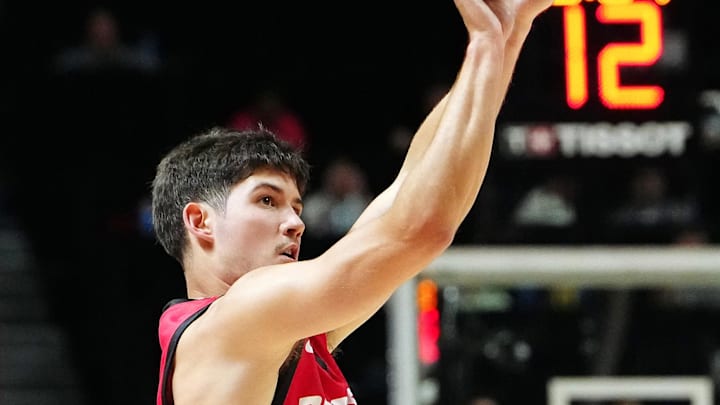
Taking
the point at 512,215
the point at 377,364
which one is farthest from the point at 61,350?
the point at 512,215

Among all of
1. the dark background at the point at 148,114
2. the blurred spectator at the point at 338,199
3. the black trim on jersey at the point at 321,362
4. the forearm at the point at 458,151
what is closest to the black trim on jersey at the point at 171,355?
the black trim on jersey at the point at 321,362

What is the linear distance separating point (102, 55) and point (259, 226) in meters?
7.43

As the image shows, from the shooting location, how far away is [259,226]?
2922 millimetres

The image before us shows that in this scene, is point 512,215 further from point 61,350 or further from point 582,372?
point 61,350

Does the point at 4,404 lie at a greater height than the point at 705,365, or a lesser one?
greater

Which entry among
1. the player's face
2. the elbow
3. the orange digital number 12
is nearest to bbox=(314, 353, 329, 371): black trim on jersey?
→ the player's face

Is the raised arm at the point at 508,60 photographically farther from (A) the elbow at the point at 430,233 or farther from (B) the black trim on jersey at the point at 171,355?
(B) the black trim on jersey at the point at 171,355

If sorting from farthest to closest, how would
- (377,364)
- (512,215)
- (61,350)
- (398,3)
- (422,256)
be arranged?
1. (398,3)
2. (61,350)
3. (377,364)
4. (512,215)
5. (422,256)

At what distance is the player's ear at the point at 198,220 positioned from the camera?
9.82ft

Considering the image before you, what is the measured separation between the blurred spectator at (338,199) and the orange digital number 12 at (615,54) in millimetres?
3236

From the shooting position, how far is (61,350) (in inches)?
378

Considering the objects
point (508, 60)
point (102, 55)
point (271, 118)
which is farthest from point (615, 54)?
point (102, 55)

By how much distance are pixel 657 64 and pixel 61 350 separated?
524 centimetres

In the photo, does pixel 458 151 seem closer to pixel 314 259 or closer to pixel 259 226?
pixel 314 259
